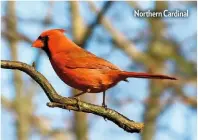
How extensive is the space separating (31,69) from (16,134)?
5218mm

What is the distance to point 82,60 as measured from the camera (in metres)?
1.21

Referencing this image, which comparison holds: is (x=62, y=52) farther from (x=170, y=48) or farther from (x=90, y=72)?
(x=170, y=48)

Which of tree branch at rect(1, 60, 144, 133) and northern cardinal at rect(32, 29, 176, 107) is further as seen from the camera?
northern cardinal at rect(32, 29, 176, 107)

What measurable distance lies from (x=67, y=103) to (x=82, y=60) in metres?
0.27

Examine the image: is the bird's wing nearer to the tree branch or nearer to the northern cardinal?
the northern cardinal

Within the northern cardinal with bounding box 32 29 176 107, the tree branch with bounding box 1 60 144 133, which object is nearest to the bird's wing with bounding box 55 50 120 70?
the northern cardinal with bounding box 32 29 176 107

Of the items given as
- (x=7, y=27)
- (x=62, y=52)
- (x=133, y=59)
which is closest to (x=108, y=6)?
(x=133, y=59)

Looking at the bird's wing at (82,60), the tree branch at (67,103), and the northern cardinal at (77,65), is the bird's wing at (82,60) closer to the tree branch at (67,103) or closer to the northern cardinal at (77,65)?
the northern cardinal at (77,65)

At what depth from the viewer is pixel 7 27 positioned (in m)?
6.09

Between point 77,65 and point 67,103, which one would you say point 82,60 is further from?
point 67,103

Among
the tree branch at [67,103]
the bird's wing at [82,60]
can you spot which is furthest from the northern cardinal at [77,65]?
the tree branch at [67,103]

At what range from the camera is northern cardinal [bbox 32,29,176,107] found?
1.11 metres

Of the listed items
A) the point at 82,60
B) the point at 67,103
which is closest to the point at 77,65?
the point at 82,60

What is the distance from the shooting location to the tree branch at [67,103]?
0.92 m
